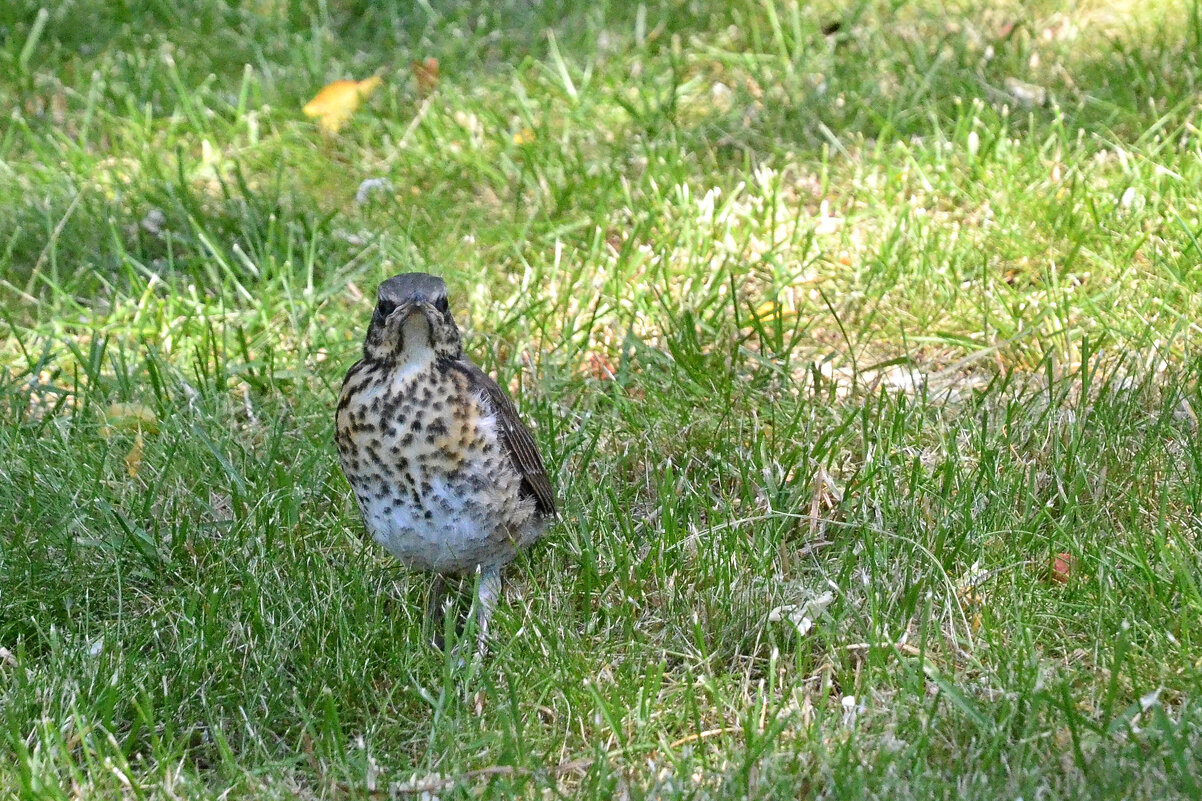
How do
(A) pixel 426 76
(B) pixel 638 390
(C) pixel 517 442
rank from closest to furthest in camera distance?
(C) pixel 517 442 < (B) pixel 638 390 < (A) pixel 426 76

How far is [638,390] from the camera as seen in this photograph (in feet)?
16.3

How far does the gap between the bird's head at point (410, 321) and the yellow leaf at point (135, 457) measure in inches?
45.4

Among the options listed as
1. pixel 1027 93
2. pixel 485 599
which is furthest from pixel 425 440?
pixel 1027 93

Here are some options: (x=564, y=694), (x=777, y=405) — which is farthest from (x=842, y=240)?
(x=564, y=694)

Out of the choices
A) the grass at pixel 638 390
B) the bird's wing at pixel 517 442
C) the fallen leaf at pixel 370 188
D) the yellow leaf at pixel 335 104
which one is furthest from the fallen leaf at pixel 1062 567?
the yellow leaf at pixel 335 104

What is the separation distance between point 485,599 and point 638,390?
1.18 meters

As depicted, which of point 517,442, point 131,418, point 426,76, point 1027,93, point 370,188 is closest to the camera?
point 517,442

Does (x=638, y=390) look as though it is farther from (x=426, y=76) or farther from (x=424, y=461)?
(x=426, y=76)

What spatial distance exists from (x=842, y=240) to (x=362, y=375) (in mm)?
2348

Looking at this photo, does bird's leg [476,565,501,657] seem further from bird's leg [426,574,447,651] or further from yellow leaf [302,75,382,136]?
yellow leaf [302,75,382,136]

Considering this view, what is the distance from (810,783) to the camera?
3195mm

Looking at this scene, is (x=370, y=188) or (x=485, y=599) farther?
(x=370, y=188)

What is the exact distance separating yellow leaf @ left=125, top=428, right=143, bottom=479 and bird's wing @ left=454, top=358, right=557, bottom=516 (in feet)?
4.16

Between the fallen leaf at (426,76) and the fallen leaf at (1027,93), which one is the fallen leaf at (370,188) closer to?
the fallen leaf at (426,76)
